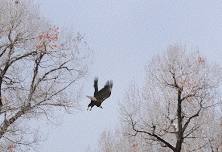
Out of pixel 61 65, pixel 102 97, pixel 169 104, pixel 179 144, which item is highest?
pixel 169 104

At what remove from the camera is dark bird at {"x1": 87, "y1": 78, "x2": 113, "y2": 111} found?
6735 mm

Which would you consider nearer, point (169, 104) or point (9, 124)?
point (9, 124)

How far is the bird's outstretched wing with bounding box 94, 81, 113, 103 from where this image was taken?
6.72 metres

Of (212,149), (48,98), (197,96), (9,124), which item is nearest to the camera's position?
(9,124)

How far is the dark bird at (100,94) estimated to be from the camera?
265 inches

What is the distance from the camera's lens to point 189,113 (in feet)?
78.1

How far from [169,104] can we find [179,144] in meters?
4.26

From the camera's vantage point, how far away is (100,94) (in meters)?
6.95

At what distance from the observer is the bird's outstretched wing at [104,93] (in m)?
6.72

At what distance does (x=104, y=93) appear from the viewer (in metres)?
6.83

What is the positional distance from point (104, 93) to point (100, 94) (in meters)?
0.13

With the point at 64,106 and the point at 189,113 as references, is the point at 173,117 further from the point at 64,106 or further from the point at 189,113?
the point at 64,106

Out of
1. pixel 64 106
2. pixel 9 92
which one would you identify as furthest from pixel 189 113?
pixel 9 92

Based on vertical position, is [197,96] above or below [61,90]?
above
